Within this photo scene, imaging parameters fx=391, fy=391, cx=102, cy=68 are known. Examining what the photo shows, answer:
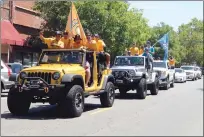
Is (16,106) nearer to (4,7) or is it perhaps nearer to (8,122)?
(8,122)

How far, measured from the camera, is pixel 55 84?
33.2 ft

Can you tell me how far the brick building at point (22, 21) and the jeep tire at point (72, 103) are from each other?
18.9 m

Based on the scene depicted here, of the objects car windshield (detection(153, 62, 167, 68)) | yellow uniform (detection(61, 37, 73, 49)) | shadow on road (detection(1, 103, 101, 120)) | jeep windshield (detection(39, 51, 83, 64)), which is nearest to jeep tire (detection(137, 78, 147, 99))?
shadow on road (detection(1, 103, 101, 120))

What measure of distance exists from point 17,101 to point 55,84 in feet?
4.09

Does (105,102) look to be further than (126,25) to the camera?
→ No

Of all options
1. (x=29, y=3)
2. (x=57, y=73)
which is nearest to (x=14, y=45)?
(x=29, y=3)

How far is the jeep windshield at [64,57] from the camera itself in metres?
11.4

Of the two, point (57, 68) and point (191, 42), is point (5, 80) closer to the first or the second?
point (57, 68)

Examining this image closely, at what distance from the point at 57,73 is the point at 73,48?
1836 mm

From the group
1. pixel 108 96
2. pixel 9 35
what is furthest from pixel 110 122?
pixel 9 35

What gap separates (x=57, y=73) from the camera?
10.2 meters

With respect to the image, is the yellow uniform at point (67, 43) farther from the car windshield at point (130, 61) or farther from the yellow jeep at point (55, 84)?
the car windshield at point (130, 61)

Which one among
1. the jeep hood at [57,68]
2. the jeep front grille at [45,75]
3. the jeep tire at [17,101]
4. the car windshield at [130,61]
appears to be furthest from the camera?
the car windshield at [130,61]

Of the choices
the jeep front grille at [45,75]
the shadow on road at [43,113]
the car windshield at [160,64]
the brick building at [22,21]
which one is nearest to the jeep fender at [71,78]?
the jeep front grille at [45,75]
